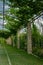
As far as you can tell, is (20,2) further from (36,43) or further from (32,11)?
→ (36,43)

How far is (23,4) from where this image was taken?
14258 millimetres

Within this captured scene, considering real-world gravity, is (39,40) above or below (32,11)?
below

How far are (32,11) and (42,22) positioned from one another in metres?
14.2

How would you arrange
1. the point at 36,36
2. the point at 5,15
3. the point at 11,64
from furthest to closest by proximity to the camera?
the point at 5,15 < the point at 36,36 < the point at 11,64

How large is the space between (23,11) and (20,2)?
215cm

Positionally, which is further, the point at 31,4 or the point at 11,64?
the point at 31,4

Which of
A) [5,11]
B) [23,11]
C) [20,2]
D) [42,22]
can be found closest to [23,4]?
[20,2]

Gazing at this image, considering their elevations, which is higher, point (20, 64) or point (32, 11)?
point (32, 11)

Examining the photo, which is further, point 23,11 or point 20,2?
point 23,11

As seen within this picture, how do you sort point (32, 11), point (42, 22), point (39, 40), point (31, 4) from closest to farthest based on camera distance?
point (31, 4) → point (32, 11) → point (39, 40) → point (42, 22)

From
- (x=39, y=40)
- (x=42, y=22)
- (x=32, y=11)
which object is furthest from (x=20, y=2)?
(x=42, y=22)

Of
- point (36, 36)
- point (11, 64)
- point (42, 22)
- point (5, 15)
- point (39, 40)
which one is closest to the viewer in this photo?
point (11, 64)

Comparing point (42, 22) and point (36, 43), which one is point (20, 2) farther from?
point (42, 22)

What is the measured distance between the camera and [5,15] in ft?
85.7
